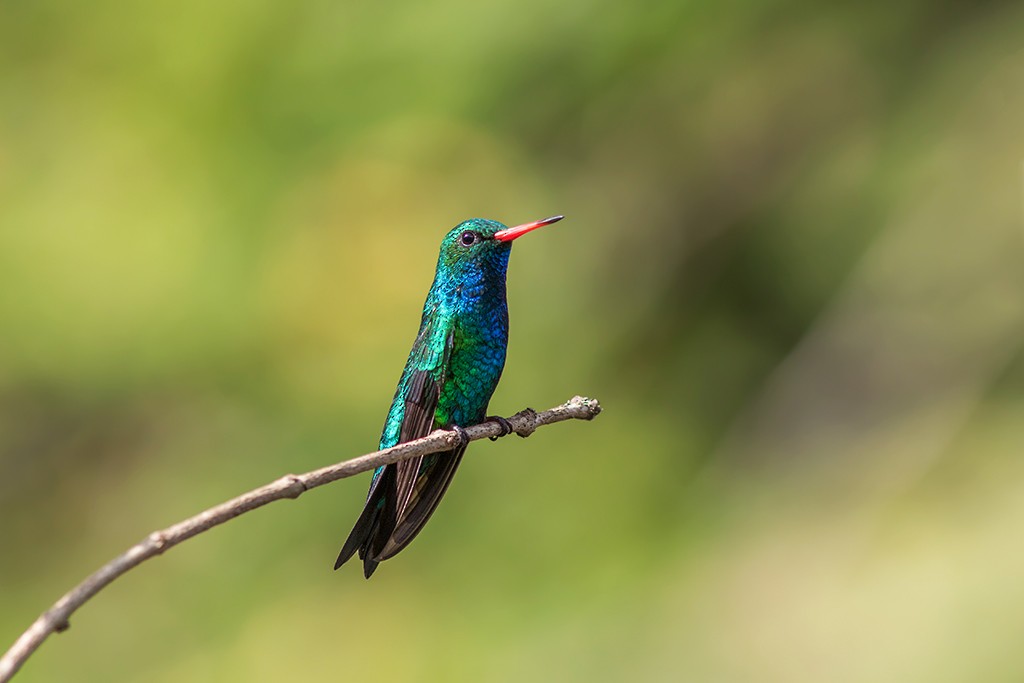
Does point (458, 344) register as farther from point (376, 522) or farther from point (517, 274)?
point (517, 274)

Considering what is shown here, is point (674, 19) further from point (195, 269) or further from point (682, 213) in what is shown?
point (195, 269)

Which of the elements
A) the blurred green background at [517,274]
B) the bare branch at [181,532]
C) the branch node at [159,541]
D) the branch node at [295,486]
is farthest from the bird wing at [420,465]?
the blurred green background at [517,274]

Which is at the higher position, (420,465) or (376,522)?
(420,465)

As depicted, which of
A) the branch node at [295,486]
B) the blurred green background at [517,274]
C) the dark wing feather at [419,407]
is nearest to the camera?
the branch node at [295,486]

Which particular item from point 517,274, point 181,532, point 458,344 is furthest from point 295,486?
point 517,274

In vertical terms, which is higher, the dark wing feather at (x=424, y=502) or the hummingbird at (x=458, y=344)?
the hummingbird at (x=458, y=344)

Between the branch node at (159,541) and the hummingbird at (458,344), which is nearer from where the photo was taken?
the branch node at (159,541)

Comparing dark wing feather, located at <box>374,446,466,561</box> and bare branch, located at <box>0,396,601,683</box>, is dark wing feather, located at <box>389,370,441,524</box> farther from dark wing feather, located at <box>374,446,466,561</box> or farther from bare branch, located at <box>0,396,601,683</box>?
bare branch, located at <box>0,396,601,683</box>

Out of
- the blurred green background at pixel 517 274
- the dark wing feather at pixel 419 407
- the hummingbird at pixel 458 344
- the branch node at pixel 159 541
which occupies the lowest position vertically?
the branch node at pixel 159 541

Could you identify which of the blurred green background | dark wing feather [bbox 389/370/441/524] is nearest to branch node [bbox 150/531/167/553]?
dark wing feather [bbox 389/370/441/524]

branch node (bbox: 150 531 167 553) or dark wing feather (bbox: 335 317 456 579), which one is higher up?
dark wing feather (bbox: 335 317 456 579)

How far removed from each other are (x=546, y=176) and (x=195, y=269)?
1986mm

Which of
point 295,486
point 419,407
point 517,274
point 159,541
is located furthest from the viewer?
point 517,274

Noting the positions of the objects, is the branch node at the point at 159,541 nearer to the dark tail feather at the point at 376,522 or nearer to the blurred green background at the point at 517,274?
the dark tail feather at the point at 376,522
